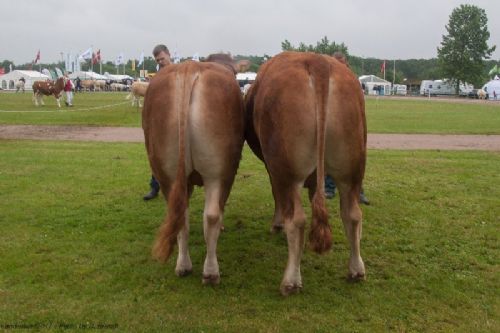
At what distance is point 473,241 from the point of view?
5.57 metres

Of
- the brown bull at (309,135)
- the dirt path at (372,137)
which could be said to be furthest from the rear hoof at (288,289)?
the dirt path at (372,137)

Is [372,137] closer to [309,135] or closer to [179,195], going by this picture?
[309,135]

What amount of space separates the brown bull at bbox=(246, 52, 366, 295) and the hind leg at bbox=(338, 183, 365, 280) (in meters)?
0.01

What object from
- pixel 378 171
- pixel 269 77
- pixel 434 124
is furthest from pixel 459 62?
pixel 269 77

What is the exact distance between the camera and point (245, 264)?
4996mm

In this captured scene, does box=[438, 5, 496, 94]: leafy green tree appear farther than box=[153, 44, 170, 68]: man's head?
Yes

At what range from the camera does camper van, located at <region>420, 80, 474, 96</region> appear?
76.4 metres

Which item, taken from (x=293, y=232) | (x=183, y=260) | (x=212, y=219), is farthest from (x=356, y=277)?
(x=183, y=260)

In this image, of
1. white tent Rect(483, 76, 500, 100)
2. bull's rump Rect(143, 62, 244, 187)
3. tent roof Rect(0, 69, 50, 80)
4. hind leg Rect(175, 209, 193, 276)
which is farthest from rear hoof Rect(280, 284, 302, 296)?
tent roof Rect(0, 69, 50, 80)

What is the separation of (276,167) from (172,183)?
0.98 meters

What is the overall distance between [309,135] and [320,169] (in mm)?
290

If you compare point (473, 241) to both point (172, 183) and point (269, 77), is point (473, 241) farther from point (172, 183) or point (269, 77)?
point (172, 183)

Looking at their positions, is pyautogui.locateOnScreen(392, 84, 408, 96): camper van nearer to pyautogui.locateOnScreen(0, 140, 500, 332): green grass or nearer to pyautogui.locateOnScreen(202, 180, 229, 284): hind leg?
pyautogui.locateOnScreen(0, 140, 500, 332): green grass

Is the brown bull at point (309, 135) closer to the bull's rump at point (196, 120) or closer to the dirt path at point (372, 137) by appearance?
the bull's rump at point (196, 120)
